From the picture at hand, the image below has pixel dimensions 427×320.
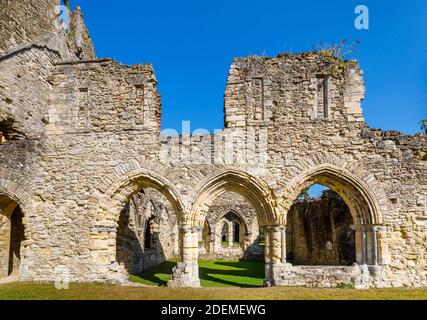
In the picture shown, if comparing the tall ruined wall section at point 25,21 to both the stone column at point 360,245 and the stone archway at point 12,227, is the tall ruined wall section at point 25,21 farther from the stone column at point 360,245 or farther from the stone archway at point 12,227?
the stone column at point 360,245

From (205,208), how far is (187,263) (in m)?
1.57

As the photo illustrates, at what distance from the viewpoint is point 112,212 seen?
10.2 meters

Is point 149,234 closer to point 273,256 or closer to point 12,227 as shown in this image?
point 12,227

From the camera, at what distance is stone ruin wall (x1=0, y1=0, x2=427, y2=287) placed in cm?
955

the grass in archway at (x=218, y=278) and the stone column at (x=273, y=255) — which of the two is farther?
the grass in archway at (x=218, y=278)

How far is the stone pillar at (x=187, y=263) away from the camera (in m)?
9.60

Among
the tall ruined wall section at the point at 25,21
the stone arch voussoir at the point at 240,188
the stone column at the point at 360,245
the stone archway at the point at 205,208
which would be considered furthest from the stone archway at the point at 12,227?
the stone column at the point at 360,245

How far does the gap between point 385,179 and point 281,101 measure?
11.6ft

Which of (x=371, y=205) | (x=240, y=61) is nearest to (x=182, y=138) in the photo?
(x=240, y=61)

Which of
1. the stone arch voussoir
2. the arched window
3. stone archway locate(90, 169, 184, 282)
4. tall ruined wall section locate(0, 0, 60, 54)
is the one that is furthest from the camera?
the arched window

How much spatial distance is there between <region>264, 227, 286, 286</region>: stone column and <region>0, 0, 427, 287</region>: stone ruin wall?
206 mm

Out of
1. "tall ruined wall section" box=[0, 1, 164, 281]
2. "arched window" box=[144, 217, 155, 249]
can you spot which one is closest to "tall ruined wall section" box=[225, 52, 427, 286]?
"tall ruined wall section" box=[0, 1, 164, 281]

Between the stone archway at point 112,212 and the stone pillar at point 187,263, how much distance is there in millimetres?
476

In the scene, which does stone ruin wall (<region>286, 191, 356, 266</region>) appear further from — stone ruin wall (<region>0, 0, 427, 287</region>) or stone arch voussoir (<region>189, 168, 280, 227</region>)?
stone arch voussoir (<region>189, 168, 280, 227</region>)
